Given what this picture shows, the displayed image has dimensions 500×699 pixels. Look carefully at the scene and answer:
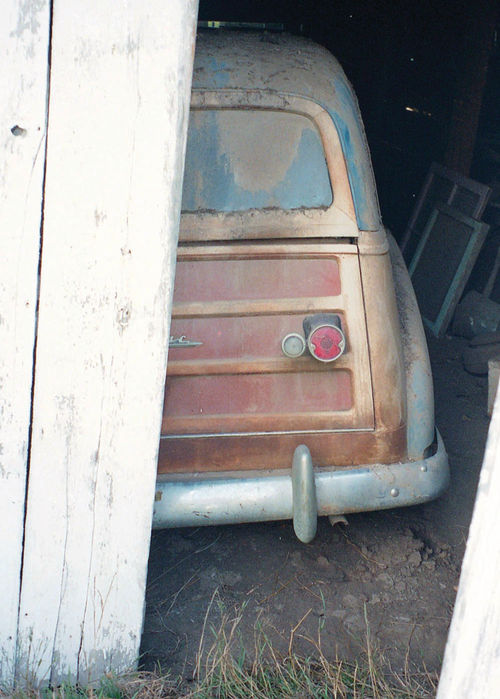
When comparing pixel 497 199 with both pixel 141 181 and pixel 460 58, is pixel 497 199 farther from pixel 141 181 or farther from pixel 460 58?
pixel 141 181

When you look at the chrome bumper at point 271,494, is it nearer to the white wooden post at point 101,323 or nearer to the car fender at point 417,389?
the car fender at point 417,389

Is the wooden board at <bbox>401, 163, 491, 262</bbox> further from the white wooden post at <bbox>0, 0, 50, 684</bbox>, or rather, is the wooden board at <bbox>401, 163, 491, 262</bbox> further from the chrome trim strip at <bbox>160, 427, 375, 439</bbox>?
the white wooden post at <bbox>0, 0, 50, 684</bbox>

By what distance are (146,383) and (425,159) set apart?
20.4 feet

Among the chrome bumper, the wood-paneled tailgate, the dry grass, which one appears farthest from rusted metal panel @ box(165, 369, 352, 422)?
the dry grass

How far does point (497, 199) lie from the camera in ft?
20.2

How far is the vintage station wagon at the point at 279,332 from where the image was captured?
113 inches

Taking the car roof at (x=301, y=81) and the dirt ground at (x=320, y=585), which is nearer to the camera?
the dirt ground at (x=320, y=585)

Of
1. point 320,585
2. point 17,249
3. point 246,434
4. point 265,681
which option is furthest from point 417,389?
point 17,249

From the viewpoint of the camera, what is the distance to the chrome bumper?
110 inches

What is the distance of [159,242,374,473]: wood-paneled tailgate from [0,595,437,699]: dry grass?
69cm

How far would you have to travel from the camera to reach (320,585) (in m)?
3.05

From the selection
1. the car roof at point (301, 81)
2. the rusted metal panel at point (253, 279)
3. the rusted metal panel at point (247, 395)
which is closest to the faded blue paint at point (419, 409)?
the rusted metal panel at point (247, 395)

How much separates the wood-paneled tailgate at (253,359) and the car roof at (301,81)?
0.35m

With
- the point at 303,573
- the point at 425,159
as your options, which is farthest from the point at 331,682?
the point at 425,159
